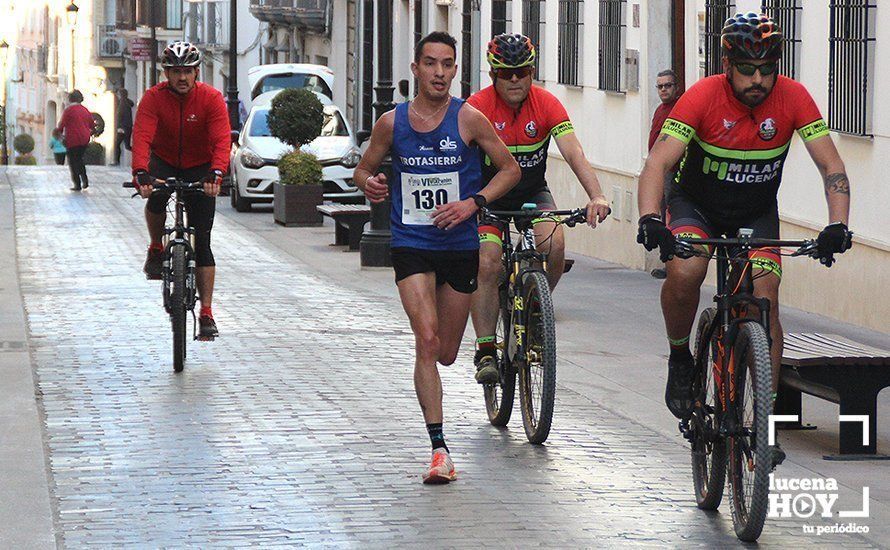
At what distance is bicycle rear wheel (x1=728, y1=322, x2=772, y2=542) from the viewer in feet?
20.6

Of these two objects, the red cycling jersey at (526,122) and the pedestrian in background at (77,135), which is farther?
the pedestrian in background at (77,135)

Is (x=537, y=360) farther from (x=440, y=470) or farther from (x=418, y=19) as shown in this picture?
(x=418, y=19)

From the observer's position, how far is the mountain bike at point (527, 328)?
834 cm

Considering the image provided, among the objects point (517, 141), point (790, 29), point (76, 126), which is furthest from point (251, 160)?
point (517, 141)

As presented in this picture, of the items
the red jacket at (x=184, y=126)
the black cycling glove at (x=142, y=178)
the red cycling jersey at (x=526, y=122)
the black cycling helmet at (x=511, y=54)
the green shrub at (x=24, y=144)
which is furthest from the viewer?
the green shrub at (x=24, y=144)

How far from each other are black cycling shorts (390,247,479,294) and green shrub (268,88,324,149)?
18.3 m

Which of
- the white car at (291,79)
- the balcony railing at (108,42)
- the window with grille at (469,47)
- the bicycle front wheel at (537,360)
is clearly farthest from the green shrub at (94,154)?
the bicycle front wheel at (537,360)

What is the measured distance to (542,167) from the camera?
956 centimetres

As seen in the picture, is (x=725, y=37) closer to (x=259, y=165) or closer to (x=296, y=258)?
(x=296, y=258)

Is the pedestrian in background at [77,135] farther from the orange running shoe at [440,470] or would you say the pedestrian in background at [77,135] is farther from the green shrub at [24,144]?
the green shrub at [24,144]

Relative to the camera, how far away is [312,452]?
27.2ft

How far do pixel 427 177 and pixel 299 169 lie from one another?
16949 mm

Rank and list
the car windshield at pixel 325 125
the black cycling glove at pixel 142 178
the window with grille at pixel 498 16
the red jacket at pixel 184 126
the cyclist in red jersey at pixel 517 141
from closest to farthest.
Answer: the cyclist in red jersey at pixel 517 141 → the black cycling glove at pixel 142 178 → the red jacket at pixel 184 126 → the window with grille at pixel 498 16 → the car windshield at pixel 325 125

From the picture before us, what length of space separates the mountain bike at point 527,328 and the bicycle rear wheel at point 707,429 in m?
1.18
